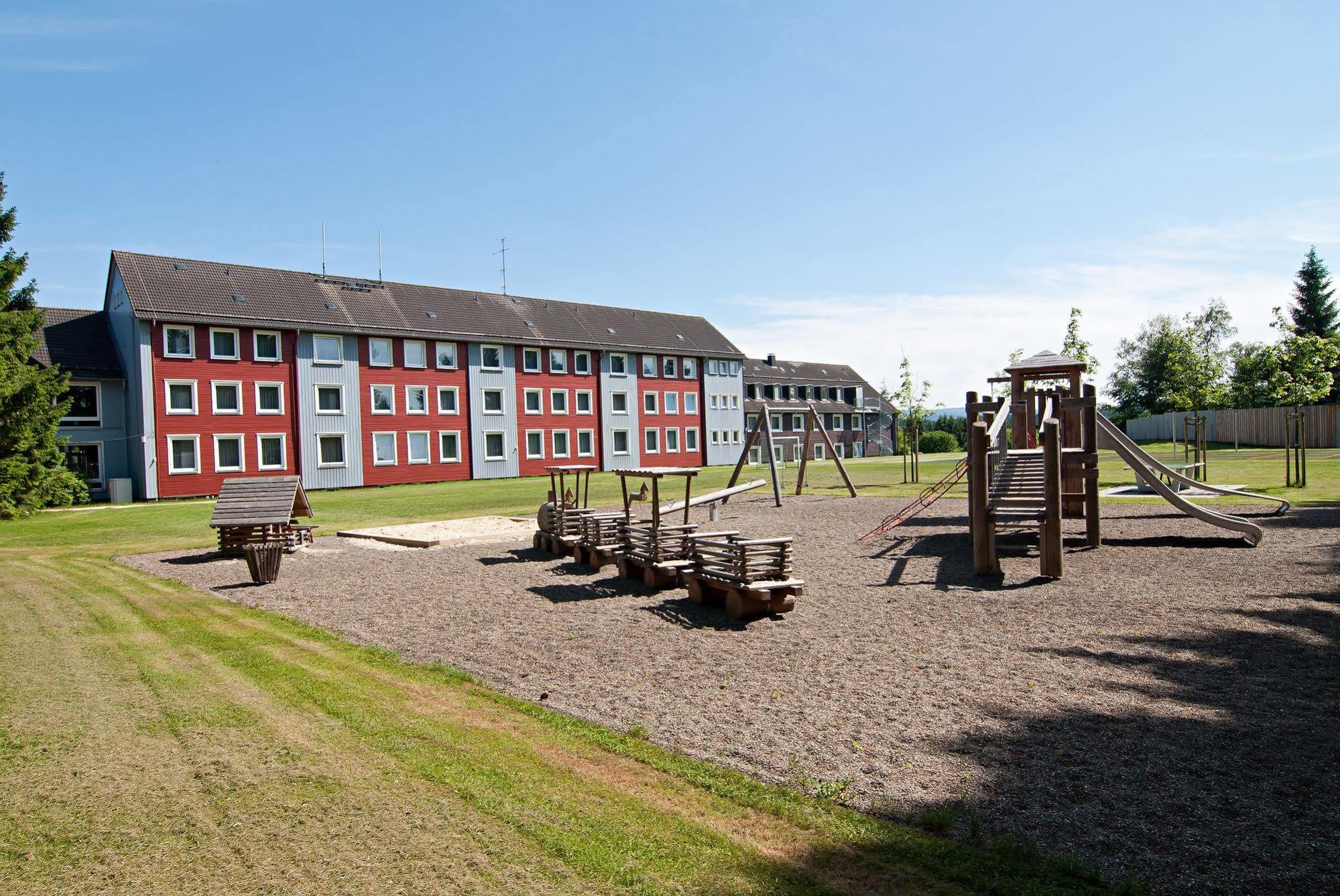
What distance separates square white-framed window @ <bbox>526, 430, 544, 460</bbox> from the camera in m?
52.1

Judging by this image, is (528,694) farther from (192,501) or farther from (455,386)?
(455,386)

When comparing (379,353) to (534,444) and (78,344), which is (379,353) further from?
(78,344)

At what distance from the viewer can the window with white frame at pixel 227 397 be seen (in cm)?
3991

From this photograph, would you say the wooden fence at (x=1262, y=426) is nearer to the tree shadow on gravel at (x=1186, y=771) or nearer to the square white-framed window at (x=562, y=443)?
the square white-framed window at (x=562, y=443)

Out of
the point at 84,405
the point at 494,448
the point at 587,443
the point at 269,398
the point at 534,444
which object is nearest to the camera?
the point at 84,405

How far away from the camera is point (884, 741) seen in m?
6.01

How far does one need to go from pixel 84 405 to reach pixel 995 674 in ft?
140

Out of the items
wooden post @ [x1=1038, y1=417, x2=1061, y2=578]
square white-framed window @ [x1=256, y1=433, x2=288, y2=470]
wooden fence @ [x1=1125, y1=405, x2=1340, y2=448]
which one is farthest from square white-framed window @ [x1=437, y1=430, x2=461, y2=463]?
wooden post @ [x1=1038, y1=417, x2=1061, y2=578]

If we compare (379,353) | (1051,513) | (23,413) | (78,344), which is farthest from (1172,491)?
(78,344)

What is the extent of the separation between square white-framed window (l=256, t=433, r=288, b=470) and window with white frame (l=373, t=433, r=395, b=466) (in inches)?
179

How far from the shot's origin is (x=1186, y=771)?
5359 millimetres

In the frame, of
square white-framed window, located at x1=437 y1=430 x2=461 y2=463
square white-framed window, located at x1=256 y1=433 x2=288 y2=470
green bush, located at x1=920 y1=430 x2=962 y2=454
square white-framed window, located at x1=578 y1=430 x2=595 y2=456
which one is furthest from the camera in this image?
green bush, located at x1=920 y1=430 x2=962 y2=454

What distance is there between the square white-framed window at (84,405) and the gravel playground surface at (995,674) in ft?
95.3

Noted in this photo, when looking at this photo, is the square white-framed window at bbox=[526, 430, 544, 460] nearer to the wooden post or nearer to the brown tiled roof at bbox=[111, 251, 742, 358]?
the brown tiled roof at bbox=[111, 251, 742, 358]
